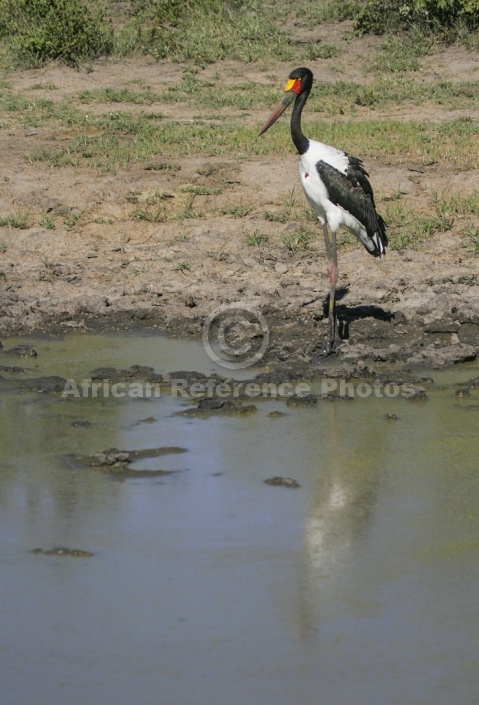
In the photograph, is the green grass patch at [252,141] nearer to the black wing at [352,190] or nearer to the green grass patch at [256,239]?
the green grass patch at [256,239]

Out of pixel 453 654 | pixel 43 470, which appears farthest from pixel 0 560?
pixel 453 654

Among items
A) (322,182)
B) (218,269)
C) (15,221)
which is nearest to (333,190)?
(322,182)

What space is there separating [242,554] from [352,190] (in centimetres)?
326

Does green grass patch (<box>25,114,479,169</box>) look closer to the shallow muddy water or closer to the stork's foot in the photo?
the stork's foot

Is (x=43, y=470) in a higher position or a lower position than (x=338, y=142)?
lower

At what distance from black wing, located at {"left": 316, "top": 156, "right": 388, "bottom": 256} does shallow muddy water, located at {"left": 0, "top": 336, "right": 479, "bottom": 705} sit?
135 centimetres

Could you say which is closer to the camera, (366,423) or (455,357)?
(366,423)

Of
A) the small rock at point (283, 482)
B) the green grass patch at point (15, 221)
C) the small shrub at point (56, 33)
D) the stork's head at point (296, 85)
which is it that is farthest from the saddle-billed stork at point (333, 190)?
the small shrub at point (56, 33)

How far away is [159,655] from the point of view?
3.35 metres

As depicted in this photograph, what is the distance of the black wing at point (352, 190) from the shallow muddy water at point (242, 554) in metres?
1.35

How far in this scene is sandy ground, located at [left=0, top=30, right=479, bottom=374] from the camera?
282 inches

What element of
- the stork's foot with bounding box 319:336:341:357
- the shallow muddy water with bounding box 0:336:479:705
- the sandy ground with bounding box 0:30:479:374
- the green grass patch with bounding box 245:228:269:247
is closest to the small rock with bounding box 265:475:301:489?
the shallow muddy water with bounding box 0:336:479:705

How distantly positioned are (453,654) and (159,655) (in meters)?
0.84

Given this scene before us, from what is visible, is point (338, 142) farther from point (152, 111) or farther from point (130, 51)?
point (130, 51)
